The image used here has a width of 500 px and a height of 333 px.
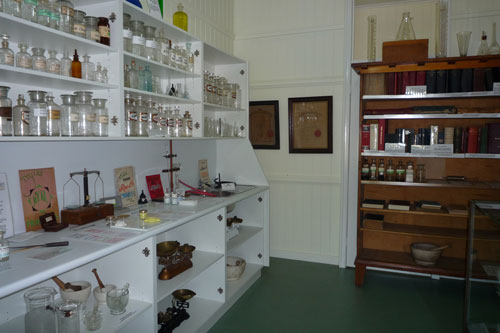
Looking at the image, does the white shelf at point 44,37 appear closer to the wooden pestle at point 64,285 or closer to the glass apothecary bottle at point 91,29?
the glass apothecary bottle at point 91,29

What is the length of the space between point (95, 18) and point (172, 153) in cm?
138

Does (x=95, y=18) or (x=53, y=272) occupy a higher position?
(x=95, y=18)

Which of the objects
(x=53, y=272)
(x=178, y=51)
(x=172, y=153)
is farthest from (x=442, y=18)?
(x=53, y=272)

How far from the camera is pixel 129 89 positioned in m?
2.08

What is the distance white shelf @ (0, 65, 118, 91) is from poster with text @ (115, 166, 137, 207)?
→ 0.71m

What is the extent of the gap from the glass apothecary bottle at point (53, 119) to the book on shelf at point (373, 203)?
8.67ft

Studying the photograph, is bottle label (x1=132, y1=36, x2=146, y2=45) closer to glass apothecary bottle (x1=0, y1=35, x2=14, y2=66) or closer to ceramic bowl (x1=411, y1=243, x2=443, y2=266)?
glass apothecary bottle (x1=0, y1=35, x2=14, y2=66)

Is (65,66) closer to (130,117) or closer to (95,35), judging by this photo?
(95,35)

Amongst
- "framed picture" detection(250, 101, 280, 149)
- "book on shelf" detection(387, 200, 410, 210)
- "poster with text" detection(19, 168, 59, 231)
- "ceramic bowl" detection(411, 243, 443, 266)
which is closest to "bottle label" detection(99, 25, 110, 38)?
"poster with text" detection(19, 168, 59, 231)

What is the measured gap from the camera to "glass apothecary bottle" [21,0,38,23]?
1596 mm

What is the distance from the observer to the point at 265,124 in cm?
405

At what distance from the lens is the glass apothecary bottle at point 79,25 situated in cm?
182

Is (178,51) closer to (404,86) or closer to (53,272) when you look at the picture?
(53,272)

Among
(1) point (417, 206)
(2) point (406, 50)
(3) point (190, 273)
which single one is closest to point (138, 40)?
(3) point (190, 273)
